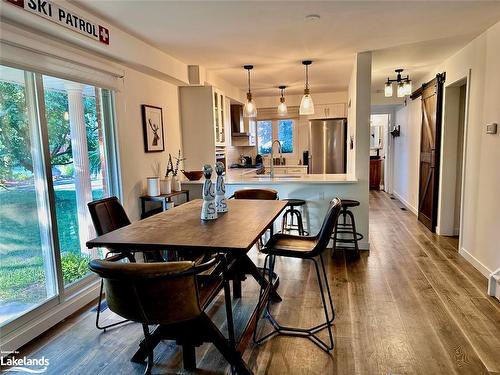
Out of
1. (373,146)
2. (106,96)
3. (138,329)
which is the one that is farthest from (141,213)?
(373,146)

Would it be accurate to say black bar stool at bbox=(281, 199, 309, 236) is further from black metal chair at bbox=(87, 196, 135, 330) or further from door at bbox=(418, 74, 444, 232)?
door at bbox=(418, 74, 444, 232)

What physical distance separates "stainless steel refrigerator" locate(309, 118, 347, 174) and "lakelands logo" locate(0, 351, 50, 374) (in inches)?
235

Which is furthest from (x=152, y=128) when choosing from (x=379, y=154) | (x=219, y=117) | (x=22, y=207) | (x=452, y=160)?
(x=379, y=154)

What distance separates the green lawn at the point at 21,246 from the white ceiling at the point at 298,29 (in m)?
1.52

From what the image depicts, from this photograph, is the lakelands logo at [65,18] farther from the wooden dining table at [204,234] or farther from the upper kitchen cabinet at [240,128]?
the upper kitchen cabinet at [240,128]

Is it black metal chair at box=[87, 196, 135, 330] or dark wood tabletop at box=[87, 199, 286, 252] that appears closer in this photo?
dark wood tabletop at box=[87, 199, 286, 252]

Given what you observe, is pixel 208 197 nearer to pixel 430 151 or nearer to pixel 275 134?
pixel 430 151

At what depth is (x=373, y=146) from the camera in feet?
33.5

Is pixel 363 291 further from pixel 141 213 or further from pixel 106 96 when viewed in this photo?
pixel 106 96

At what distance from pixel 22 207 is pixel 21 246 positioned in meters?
0.28

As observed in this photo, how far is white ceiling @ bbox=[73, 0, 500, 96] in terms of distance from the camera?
2.65 meters

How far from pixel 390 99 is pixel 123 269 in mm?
6921

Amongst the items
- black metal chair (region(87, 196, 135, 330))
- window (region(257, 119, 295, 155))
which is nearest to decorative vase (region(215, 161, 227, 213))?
black metal chair (region(87, 196, 135, 330))

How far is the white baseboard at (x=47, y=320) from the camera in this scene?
2258mm
